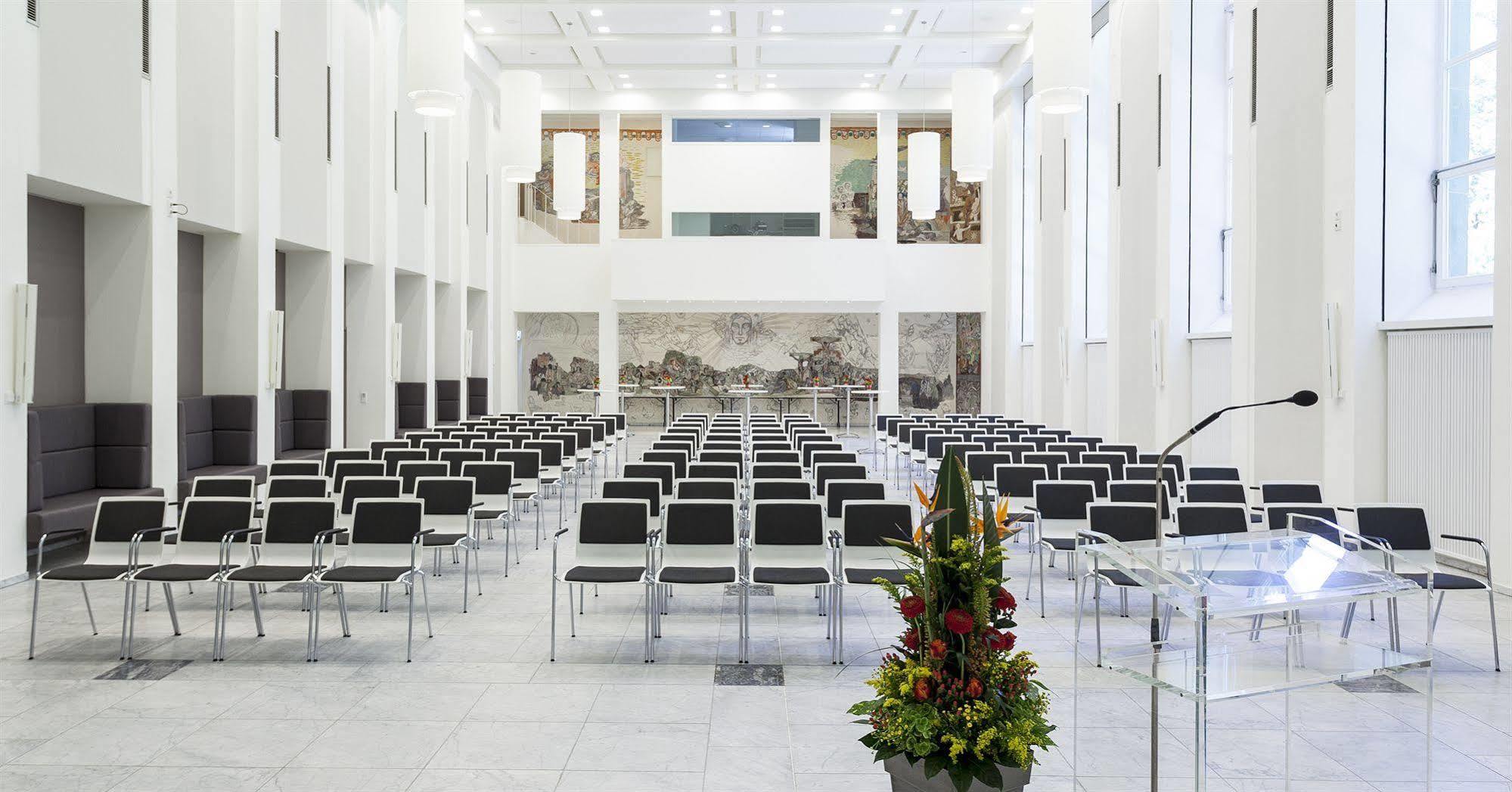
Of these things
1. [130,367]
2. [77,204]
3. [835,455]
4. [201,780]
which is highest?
[77,204]

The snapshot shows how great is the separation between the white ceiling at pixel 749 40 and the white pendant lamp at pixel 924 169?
263cm

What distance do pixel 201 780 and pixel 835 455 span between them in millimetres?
8464

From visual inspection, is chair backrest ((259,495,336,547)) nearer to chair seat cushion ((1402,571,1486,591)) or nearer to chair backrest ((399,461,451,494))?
chair backrest ((399,461,451,494))

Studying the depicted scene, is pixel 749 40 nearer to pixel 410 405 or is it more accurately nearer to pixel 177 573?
pixel 410 405

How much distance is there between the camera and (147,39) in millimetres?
11414

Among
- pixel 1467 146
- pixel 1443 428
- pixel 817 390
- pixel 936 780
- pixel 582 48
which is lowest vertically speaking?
pixel 936 780

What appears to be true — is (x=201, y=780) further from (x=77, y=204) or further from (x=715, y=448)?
(x=77, y=204)

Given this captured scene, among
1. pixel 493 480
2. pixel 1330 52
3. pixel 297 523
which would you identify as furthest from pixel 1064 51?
pixel 297 523

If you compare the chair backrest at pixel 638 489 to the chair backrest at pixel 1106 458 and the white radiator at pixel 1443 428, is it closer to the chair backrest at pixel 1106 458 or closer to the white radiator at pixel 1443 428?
the chair backrest at pixel 1106 458

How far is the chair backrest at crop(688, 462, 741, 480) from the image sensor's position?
10320 mm

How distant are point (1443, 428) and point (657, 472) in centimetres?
740

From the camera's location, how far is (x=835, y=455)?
12430 millimetres

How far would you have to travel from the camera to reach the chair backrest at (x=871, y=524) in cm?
743

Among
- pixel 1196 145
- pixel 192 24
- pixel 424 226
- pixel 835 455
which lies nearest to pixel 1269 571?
pixel 835 455
